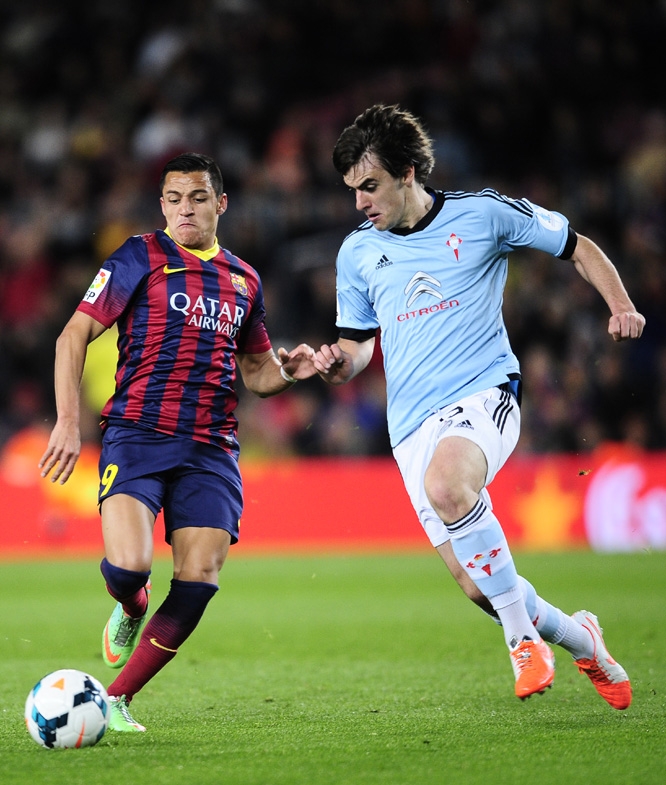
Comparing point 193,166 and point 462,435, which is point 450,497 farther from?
point 193,166

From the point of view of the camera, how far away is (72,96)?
1878 centimetres

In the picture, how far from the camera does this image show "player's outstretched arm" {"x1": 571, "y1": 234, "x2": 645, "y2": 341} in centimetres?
465

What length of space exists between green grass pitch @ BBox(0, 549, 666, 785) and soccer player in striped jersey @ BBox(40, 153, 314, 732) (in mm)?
468

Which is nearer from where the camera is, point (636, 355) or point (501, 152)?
point (636, 355)

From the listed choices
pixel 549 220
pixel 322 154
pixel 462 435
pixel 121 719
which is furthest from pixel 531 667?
pixel 322 154

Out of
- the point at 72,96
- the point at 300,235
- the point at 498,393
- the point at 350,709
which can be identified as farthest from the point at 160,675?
the point at 72,96

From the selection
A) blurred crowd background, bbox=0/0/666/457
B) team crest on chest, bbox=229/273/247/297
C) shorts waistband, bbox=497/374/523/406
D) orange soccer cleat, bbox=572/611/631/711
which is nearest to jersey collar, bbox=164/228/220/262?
team crest on chest, bbox=229/273/247/297

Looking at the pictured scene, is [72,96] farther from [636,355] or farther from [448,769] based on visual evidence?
[448,769]

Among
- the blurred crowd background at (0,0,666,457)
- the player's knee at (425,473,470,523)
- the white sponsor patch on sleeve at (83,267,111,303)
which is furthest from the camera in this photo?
the blurred crowd background at (0,0,666,457)

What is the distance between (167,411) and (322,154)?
1131cm

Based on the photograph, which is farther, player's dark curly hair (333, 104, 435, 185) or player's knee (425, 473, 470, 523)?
player's dark curly hair (333, 104, 435, 185)

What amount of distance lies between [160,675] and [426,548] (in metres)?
7.65

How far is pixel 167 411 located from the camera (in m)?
4.88

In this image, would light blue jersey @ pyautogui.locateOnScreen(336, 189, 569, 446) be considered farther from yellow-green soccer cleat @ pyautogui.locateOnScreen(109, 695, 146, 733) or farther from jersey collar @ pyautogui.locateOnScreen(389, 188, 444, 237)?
yellow-green soccer cleat @ pyautogui.locateOnScreen(109, 695, 146, 733)
